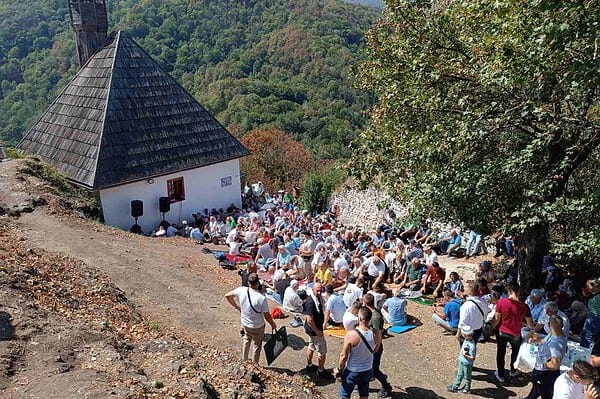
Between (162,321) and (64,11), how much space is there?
83486 millimetres

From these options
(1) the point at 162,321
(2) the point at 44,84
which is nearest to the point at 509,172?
(1) the point at 162,321

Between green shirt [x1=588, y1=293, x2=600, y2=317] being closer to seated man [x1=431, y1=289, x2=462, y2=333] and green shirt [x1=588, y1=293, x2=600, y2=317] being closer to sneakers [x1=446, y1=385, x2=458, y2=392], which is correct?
seated man [x1=431, y1=289, x2=462, y2=333]

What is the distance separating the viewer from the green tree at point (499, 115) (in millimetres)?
7598

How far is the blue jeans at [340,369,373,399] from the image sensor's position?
21.6ft

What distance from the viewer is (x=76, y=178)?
17.8 m

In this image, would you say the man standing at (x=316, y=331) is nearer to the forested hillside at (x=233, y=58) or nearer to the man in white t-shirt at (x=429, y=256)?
the man in white t-shirt at (x=429, y=256)

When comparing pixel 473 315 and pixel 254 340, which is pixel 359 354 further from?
pixel 473 315

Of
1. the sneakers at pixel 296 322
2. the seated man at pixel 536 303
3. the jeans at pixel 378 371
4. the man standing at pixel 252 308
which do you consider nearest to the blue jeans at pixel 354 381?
the jeans at pixel 378 371

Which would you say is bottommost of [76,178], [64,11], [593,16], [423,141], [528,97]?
[76,178]

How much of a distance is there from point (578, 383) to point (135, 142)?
1634 cm

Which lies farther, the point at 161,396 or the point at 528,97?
the point at 528,97

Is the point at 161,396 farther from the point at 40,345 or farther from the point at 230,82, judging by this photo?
the point at 230,82

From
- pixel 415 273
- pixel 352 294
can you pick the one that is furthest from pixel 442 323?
pixel 415 273

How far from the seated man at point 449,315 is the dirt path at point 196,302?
0.87ft
